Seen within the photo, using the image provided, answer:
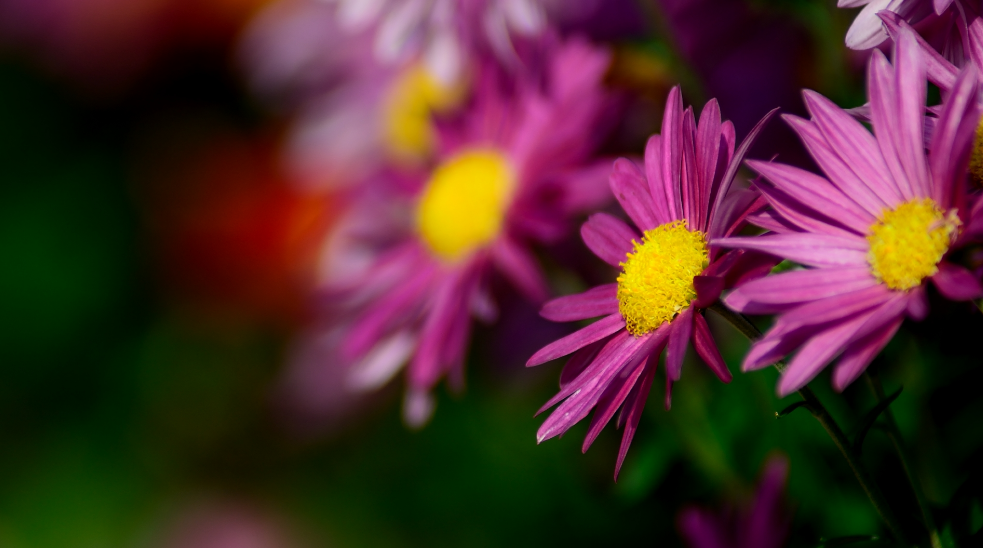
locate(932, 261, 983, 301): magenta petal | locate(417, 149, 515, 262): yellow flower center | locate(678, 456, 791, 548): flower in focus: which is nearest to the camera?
locate(932, 261, 983, 301): magenta petal

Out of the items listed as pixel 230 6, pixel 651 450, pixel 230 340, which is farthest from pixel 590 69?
pixel 230 6

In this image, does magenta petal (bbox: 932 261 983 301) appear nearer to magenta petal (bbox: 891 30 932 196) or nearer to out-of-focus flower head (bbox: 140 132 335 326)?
magenta petal (bbox: 891 30 932 196)

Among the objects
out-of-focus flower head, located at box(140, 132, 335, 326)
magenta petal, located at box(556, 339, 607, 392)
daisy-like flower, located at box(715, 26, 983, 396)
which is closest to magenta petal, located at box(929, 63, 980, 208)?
daisy-like flower, located at box(715, 26, 983, 396)

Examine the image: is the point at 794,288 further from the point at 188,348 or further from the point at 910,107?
the point at 188,348

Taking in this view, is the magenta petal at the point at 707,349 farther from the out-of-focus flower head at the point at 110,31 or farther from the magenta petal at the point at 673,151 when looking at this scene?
the out-of-focus flower head at the point at 110,31

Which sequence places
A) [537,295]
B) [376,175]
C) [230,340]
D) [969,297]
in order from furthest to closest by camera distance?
1. [230,340]
2. [376,175]
3. [537,295]
4. [969,297]

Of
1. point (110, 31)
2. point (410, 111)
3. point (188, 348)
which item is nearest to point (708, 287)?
point (410, 111)

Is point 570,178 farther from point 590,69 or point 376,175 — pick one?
point 376,175
